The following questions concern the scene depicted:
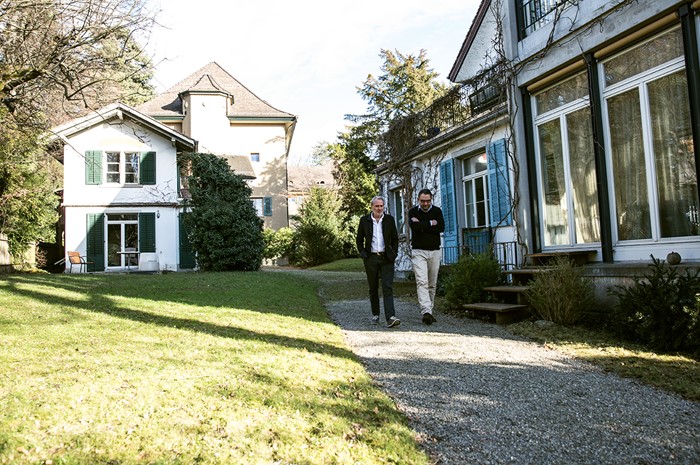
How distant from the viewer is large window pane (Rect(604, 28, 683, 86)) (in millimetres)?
5840

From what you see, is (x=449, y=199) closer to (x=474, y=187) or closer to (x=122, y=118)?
(x=474, y=187)

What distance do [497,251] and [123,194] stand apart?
1655 centimetres

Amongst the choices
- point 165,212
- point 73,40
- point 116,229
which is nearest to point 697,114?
point 73,40

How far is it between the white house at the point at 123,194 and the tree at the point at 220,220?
2.78 meters

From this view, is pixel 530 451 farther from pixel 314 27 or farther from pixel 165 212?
pixel 165 212

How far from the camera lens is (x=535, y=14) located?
823 centimetres

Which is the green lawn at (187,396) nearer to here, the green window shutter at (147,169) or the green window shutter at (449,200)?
the green window shutter at (449,200)

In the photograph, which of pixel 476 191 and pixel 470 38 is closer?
pixel 476 191

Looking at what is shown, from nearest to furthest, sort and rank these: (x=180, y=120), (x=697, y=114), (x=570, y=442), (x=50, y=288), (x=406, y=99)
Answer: (x=570, y=442), (x=697, y=114), (x=50, y=288), (x=180, y=120), (x=406, y=99)

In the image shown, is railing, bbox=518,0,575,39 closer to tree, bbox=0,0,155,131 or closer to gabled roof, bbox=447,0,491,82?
gabled roof, bbox=447,0,491,82

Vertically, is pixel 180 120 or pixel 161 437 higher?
pixel 180 120

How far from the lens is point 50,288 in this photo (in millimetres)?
10094

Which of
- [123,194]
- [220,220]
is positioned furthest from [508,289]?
[123,194]

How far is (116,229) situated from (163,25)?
1490cm
